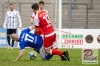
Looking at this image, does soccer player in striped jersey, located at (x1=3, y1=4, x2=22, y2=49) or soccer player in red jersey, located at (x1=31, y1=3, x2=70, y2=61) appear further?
soccer player in striped jersey, located at (x1=3, y1=4, x2=22, y2=49)

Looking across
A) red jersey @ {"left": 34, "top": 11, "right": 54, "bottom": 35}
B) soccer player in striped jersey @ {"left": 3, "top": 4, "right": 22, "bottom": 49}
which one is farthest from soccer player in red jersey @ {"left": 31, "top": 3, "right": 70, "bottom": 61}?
soccer player in striped jersey @ {"left": 3, "top": 4, "right": 22, "bottom": 49}

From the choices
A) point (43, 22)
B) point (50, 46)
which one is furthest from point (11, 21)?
point (43, 22)

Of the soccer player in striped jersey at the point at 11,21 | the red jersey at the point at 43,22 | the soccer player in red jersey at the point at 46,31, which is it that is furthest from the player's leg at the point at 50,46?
the soccer player in striped jersey at the point at 11,21

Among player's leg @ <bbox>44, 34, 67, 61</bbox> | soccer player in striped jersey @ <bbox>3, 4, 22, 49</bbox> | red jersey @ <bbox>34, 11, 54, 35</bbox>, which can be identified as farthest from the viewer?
soccer player in striped jersey @ <bbox>3, 4, 22, 49</bbox>

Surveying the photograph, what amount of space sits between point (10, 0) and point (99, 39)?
21.5 feet

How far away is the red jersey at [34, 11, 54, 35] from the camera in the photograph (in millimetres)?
14723

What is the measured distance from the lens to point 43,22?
1492cm

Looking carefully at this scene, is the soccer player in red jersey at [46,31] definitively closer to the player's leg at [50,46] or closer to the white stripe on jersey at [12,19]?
the player's leg at [50,46]

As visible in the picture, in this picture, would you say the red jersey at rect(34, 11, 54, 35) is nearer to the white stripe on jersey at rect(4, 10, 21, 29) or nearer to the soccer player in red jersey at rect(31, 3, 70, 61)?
the soccer player in red jersey at rect(31, 3, 70, 61)

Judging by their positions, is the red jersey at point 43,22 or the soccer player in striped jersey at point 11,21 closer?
the red jersey at point 43,22

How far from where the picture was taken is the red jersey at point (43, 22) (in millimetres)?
14723

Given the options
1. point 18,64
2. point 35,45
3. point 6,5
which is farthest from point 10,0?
point 18,64

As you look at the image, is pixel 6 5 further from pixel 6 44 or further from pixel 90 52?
pixel 90 52

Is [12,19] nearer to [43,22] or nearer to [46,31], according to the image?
[46,31]
